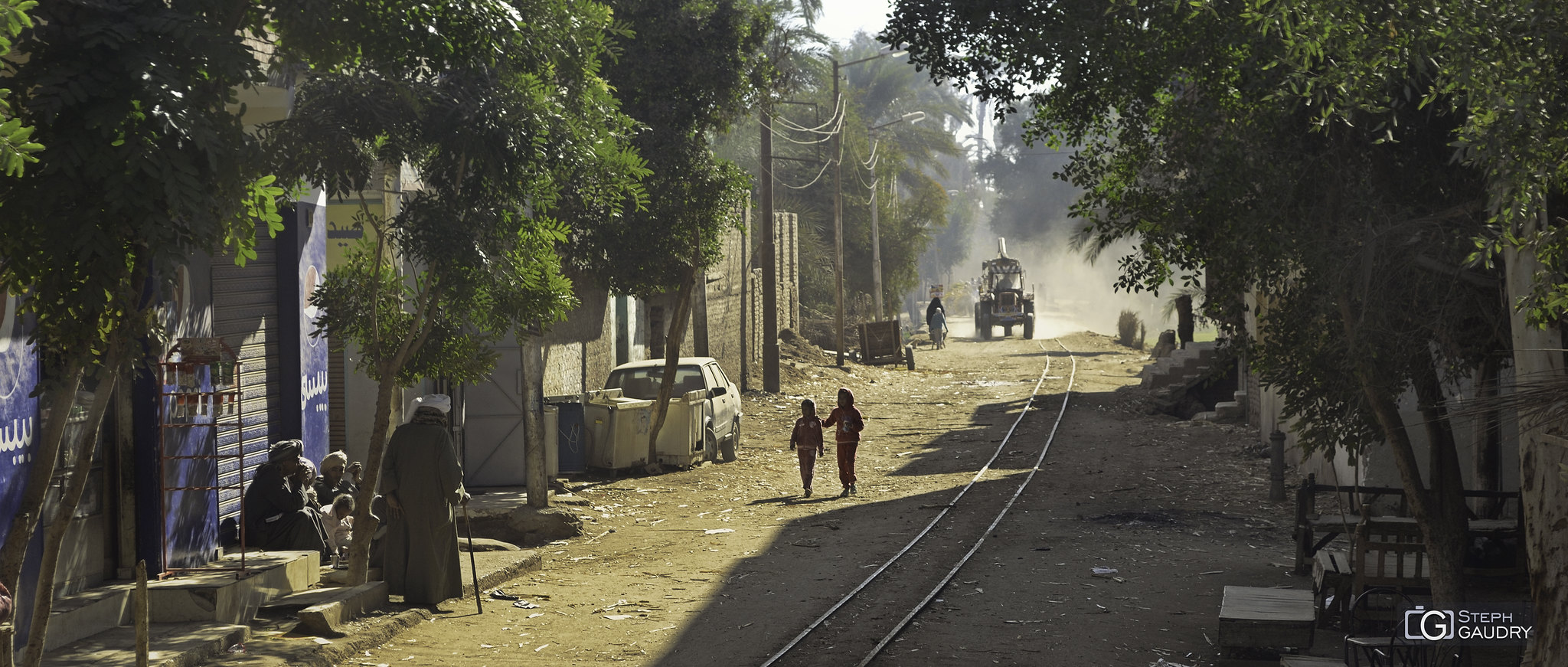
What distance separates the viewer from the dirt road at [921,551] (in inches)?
336

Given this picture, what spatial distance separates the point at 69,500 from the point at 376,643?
3.47 m

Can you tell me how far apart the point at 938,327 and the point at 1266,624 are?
3967 centimetres

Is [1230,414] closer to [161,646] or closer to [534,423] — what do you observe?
[534,423]

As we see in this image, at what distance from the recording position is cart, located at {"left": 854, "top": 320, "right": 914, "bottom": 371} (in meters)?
37.3

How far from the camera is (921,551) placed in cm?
1199

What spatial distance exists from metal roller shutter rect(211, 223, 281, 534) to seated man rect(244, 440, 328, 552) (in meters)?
0.26

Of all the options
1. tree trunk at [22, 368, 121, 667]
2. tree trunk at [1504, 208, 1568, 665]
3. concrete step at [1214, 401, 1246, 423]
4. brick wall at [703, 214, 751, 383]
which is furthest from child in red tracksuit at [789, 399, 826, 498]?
brick wall at [703, 214, 751, 383]

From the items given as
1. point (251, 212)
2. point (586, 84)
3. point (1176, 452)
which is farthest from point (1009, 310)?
point (251, 212)

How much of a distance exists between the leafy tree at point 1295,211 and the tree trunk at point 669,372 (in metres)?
9.57

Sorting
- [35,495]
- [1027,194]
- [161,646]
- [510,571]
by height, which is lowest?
[510,571]

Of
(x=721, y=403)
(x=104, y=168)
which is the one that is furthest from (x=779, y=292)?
(x=104, y=168)

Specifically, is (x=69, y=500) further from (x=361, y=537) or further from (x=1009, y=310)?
(x=1009, y=310)

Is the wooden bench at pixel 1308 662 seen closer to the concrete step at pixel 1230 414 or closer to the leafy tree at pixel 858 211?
the concrete step at pixel 1230 414

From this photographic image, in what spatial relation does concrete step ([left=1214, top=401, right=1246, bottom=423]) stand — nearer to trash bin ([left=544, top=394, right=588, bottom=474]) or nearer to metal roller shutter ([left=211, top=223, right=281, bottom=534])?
trash bin ([left=544, top=394, right=588, bottom=474])
